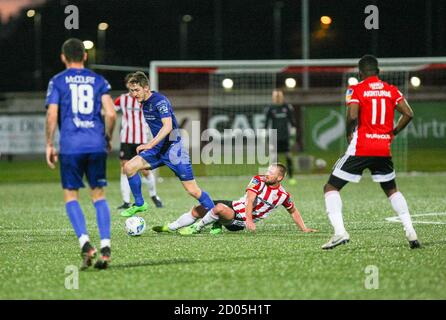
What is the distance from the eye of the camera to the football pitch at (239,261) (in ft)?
21.0

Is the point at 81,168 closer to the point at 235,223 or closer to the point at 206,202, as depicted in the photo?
the point at 206,202

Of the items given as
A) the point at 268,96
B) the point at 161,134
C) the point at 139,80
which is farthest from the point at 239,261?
the point at 268,96

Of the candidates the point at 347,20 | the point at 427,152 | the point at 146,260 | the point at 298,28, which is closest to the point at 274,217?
the point at 146,260

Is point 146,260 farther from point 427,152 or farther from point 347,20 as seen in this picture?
point 347,20

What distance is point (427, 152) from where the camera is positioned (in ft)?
103

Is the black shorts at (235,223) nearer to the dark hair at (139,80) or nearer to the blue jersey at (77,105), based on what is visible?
the dark hair at (139,80)

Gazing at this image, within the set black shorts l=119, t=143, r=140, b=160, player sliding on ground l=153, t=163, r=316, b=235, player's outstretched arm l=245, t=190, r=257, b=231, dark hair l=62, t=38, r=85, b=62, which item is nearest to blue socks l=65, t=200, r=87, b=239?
dark hair l=62, t=38, r=85, b=62

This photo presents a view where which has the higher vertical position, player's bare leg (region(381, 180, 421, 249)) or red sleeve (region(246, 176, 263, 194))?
red sleeve (region(246, 176, 263, 194))

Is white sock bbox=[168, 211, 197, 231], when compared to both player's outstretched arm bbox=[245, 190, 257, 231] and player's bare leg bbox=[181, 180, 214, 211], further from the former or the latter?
player's outstretched arm bbox=[245, 190, 257, 231]

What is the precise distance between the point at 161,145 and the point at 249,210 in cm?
159

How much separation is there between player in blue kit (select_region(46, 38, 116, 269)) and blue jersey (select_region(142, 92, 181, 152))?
9.20 feet

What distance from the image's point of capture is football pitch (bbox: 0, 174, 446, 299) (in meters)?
6.40

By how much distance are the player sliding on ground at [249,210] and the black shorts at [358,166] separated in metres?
1.48
